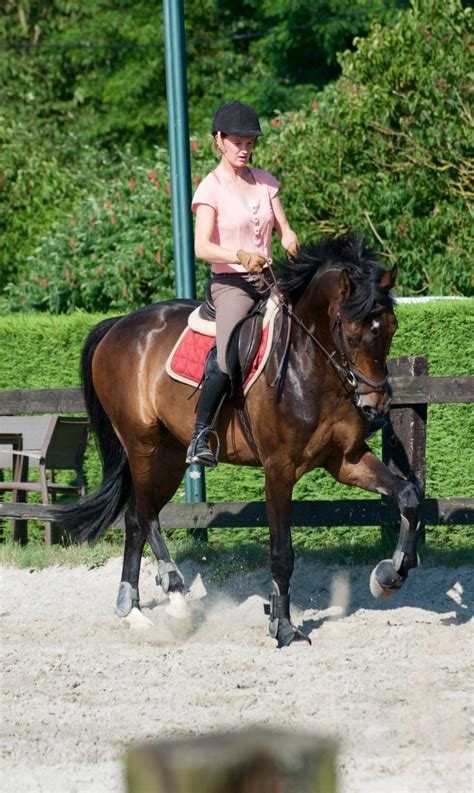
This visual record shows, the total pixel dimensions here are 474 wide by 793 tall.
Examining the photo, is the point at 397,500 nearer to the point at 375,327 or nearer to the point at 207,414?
the point at 375,327

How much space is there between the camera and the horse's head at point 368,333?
628cm

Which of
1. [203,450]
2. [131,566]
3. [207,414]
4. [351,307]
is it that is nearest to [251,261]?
[351,307]

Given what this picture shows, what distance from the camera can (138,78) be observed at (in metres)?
29.4

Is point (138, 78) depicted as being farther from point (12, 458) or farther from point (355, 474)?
point (355, 474)

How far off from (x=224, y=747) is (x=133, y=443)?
338 centimetres

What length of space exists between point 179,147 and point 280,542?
3.64 m

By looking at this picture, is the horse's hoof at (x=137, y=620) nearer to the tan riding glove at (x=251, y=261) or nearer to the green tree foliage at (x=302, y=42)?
the tan riding glove at (x=251, y=261)

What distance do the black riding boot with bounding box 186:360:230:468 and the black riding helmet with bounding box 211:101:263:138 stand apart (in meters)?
1.32

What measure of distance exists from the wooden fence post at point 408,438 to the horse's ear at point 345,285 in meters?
2.18

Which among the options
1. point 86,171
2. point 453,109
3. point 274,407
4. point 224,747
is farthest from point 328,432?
point 86,171

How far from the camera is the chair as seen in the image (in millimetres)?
9734

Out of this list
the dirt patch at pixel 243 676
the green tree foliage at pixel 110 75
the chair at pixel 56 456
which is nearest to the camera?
the dirt patch at pixel 243 676

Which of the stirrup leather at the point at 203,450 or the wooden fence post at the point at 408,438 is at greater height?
the stirrup leather at the point at 203,450

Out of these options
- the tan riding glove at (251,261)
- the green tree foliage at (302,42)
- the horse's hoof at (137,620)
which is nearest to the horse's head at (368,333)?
the tan riding glove at (251,261)
